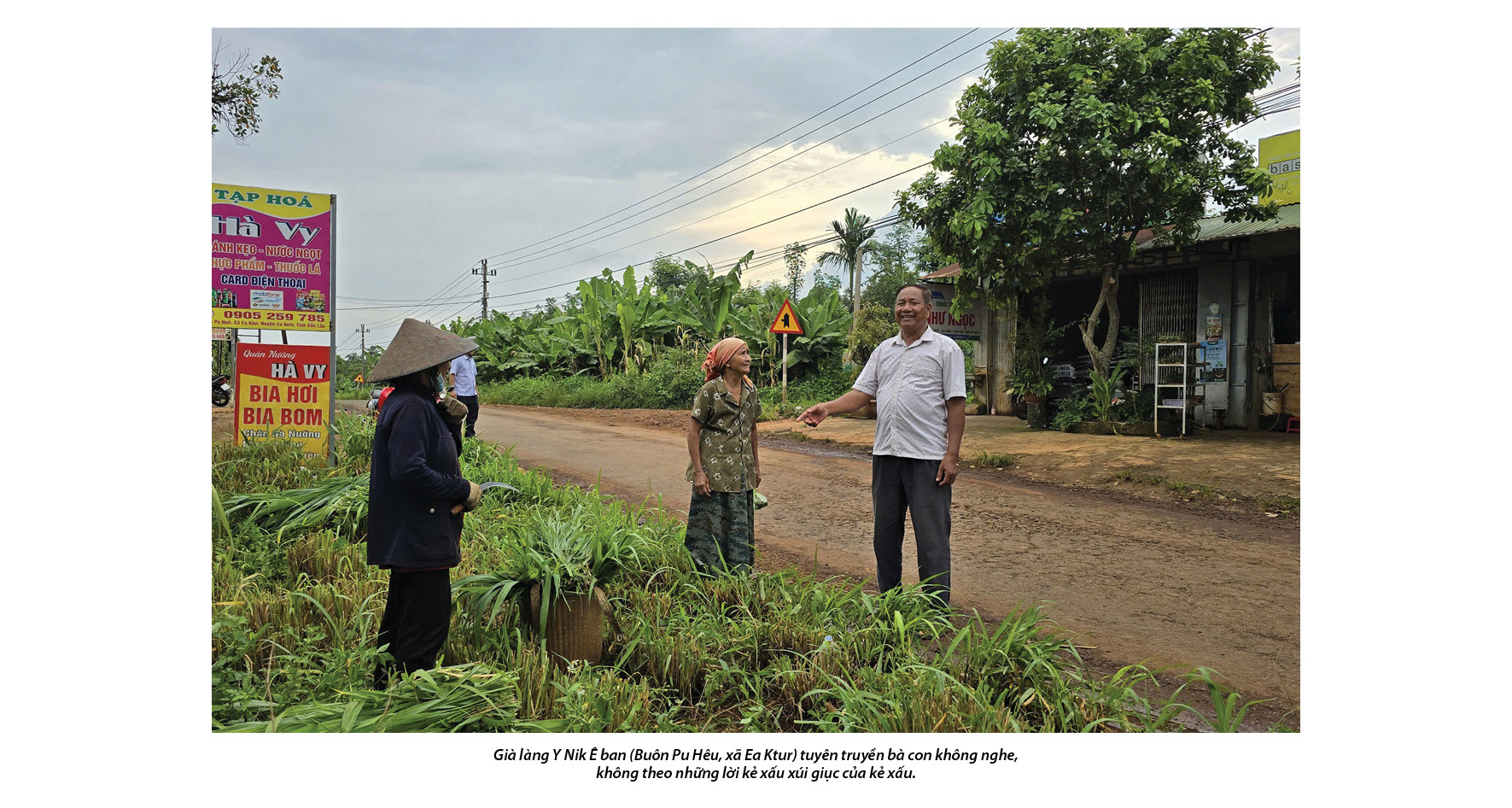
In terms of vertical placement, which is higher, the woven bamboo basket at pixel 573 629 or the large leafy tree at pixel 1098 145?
the large leafy tree at pixel 1098 145

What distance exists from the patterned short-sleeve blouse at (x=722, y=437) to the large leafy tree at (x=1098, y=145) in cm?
785

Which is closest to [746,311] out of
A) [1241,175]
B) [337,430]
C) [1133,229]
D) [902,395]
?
[1133,229]

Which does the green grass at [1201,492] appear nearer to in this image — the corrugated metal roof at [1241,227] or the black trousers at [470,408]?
the corrugated metal roof at [1241,227]

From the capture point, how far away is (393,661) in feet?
10.2

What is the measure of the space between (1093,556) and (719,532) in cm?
275

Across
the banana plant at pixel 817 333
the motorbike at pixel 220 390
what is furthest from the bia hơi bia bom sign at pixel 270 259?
the motorbike at pixel 220 390

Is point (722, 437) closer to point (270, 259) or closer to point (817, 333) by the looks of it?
point (270, 259)

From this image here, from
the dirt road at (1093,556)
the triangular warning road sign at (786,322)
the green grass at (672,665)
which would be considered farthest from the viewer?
the triangular warning road sign at (786,322)

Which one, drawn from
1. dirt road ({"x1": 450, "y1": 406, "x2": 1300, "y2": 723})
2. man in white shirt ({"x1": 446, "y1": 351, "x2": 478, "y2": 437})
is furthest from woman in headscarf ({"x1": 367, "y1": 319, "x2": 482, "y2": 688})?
man in white shirt ({"x1": 446, "y1": 351, "x2": 478, "y2": 437})

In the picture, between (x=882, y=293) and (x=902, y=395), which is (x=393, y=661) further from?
(x=882, y=293)

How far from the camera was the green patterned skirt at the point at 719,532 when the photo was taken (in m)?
4.26

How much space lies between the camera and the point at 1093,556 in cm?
558

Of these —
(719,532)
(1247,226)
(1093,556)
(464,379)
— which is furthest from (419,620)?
(1247,226)

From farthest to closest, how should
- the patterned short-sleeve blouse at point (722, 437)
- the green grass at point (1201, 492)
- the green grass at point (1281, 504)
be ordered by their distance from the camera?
the green grass at point (1201, 492), the green grass at point (1281, 504), the patterned short-sleeve blouse at point (722, 437)
